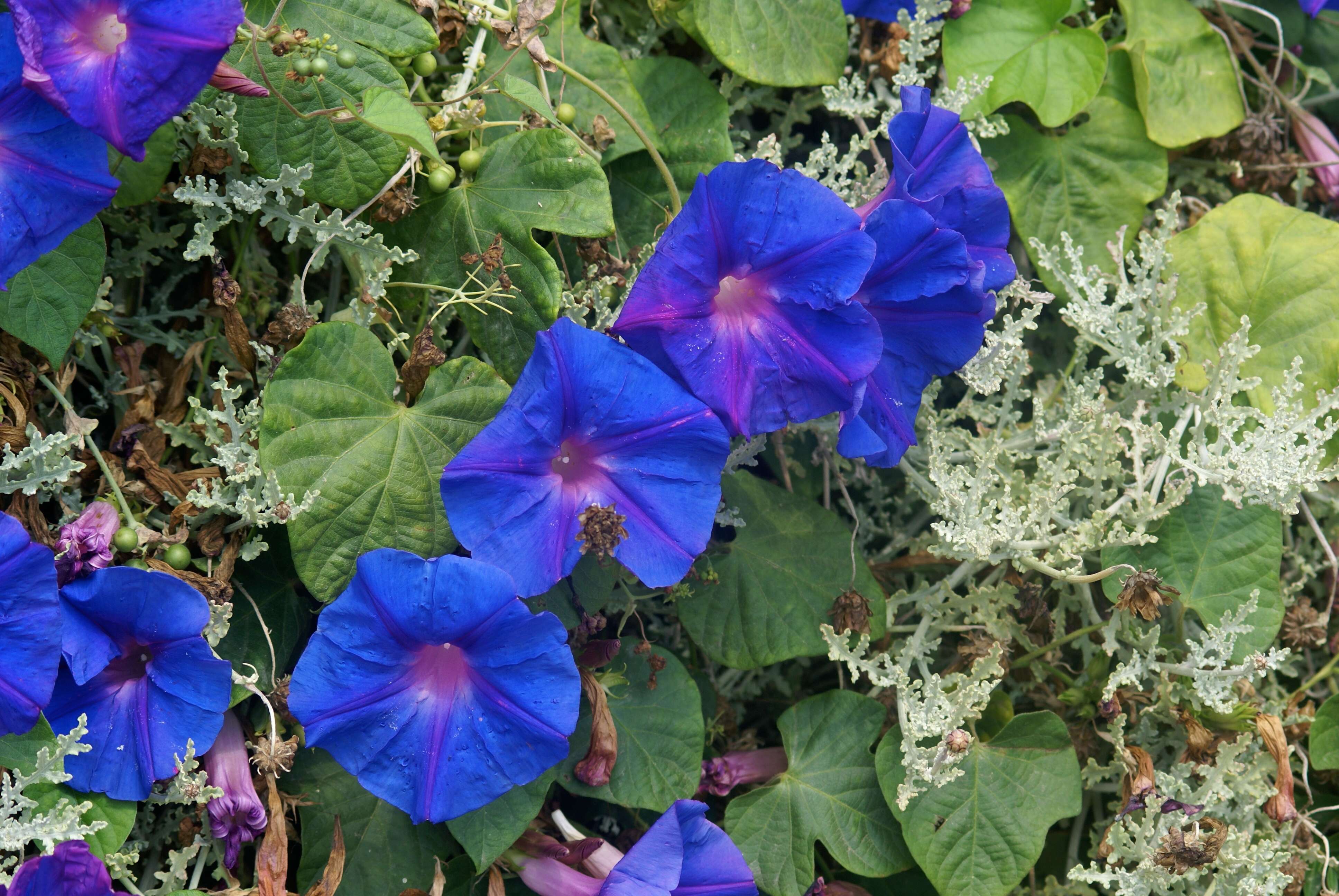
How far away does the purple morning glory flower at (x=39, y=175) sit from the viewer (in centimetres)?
109

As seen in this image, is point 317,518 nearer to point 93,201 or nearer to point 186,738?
point 186,738

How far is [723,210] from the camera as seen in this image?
1.18 meters

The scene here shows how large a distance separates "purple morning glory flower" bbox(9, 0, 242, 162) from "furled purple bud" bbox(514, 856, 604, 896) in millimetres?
939

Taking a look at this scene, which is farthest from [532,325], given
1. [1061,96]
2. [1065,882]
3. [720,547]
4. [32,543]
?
[1065,882]

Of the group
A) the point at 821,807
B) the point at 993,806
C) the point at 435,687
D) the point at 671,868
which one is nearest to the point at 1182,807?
the point at 993,806

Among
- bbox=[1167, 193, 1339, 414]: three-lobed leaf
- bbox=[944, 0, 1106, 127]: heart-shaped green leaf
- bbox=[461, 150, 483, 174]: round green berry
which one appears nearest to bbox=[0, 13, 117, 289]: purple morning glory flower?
bbox=[461, 150, 483, 174]: round green berry

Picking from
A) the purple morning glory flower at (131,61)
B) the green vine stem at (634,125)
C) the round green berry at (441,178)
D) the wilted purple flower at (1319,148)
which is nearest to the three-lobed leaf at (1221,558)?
the wilted purple flower at (1319,148)

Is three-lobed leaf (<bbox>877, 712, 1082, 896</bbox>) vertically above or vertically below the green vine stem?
below

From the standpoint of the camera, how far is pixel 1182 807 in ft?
4.95

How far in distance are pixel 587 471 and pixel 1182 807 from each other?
98cm

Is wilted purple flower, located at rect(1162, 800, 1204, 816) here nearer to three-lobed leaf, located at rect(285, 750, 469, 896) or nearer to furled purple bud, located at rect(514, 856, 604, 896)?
furled purple bud, located at rect(514, 856, 604, 896)

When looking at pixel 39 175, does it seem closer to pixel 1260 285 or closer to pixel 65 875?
pixel 65 875

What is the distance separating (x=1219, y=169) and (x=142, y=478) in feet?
5.71

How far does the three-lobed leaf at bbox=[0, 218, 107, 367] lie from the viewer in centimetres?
118
